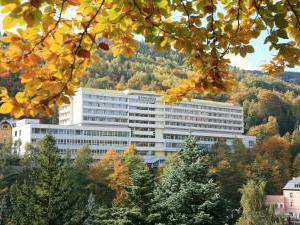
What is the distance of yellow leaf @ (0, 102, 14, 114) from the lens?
6.77ft

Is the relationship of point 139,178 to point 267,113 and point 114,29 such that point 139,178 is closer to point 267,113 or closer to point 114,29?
point 114,29

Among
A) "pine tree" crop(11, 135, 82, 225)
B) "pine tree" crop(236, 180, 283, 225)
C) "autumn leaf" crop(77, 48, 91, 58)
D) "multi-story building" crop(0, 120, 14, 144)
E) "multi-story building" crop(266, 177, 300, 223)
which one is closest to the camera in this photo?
"autumn leaf" crop(77, 48, 91, 58)

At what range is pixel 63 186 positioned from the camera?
20219 millimetres

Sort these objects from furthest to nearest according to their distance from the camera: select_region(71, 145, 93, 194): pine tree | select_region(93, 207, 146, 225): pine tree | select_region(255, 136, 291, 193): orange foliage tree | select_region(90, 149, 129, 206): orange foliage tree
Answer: select_region(255, 136, 291, 193): orange foliage tree
select_region(90, 149, 129, 206): orange foliage tree
select_region(71, 145, 93, 194): pine tree
select_region(93, 207, 146, 225): pine tree

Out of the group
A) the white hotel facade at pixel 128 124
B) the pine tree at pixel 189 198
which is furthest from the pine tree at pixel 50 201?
the white hotel facade at pixel 128 124

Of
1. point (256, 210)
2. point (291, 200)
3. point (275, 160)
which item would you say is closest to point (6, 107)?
point (256, 210)

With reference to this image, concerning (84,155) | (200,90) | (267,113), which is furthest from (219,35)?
(267,113)

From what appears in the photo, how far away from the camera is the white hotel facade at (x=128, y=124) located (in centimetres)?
5441

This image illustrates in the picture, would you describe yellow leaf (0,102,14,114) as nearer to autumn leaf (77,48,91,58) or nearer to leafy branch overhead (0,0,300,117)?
leafy branch overhead (0,0,300,117)

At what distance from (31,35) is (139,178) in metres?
16.6

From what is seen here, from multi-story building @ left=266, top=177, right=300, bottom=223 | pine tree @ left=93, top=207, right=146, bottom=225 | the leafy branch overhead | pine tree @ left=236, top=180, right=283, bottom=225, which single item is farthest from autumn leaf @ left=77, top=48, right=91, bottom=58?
multi-story building @ left=266, top=177, right=300, bottom=223

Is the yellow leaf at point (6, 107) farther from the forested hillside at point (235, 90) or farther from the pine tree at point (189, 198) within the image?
the forested hillside at point (235, 90)

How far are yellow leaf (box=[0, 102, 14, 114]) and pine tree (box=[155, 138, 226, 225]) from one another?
655 inches

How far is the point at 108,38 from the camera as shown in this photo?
2633 millimetres
